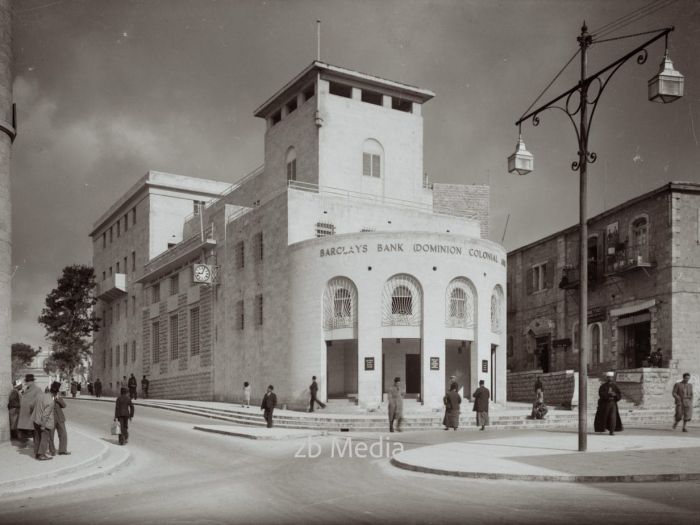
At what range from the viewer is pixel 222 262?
40.7m

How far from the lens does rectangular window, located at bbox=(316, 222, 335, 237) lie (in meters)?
35.1

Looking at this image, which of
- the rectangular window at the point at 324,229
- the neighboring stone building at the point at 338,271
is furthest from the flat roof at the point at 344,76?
the rectangular window at the point at 324,229

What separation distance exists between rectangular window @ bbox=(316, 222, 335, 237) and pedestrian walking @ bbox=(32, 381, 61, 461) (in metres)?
20.6

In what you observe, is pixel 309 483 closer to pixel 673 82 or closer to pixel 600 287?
pixel 673 82

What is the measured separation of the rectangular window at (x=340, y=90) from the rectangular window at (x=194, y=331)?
1460 cm

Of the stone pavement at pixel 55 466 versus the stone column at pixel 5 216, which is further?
the stone column at pixel 5 216

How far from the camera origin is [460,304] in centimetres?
3275

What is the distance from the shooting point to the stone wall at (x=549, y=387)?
3331cm

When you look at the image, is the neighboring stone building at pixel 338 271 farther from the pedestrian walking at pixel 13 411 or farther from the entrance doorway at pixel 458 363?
the pedestrian walking at pixel 13 411

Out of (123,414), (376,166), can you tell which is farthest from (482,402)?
(376,166)

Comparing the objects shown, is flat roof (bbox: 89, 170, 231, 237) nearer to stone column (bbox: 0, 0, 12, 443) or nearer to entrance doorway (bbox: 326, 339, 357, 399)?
entrance doorway (bbox: 326, 339, 357, 399)

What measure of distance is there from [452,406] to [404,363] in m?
9.78

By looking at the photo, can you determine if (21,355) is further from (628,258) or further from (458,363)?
(628,258)

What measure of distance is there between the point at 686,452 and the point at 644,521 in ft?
23.7
